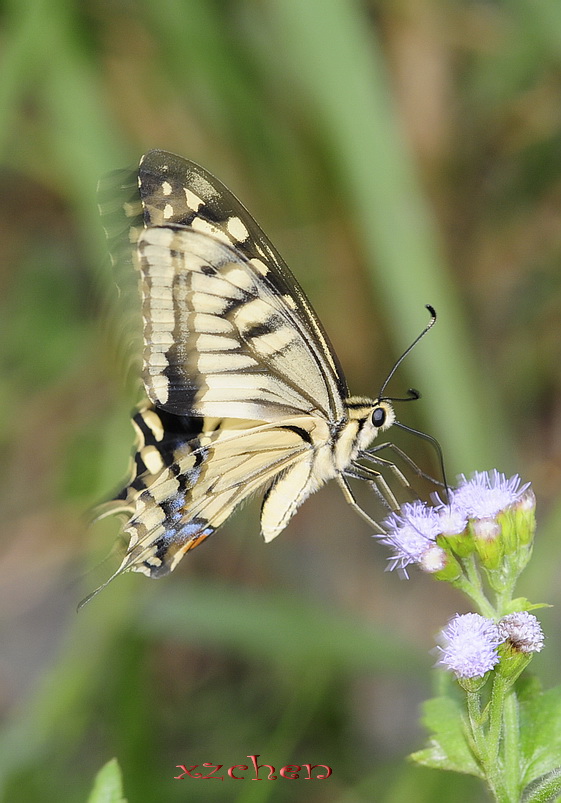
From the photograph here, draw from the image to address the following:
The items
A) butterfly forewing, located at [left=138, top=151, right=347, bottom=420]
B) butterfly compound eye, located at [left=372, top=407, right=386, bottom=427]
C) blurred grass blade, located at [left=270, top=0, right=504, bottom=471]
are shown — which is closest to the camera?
butterfly forewing, located at [left=138, top=151, right=347, bottom=420]

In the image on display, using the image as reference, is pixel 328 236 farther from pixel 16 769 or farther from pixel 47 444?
Result: pixel 16 769

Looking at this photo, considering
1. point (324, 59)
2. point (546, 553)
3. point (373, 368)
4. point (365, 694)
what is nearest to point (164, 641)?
point (365, 694)

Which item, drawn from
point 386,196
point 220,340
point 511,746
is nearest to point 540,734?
point 511,746

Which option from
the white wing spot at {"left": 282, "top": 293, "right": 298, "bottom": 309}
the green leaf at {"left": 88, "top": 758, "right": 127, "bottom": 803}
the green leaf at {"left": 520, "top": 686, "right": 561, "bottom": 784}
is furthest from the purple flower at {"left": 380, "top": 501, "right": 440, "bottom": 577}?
the green leaf at {"left": 88, "top": 758, "right": 127, "bottom": 803}

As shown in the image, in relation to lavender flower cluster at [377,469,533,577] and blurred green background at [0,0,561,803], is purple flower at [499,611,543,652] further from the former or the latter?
blurred green background at [0,0,561,803]

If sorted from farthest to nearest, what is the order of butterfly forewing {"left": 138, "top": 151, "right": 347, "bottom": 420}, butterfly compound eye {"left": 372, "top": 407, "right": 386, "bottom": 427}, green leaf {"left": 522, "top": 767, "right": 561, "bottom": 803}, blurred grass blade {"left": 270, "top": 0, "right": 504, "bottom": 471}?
blurred grass blade {"left": 270, "top": 0, "right": 504, "bottom": 471}, butterfly compound eye {"left": 372, "top": 407, "right": 386, "bottom": 427}, butterfly forewing {"left": 138, "top": 151, "right": 347, "bottom": 420}, green leaf {"left": 522, "top": 767, "right": 561, "bottom": 803}

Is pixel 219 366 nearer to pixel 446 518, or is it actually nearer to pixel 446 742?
pixel 446 518
